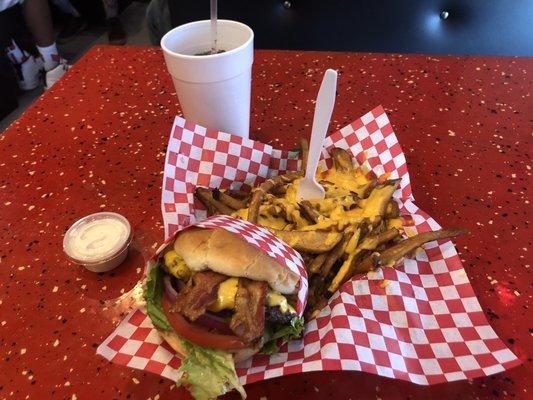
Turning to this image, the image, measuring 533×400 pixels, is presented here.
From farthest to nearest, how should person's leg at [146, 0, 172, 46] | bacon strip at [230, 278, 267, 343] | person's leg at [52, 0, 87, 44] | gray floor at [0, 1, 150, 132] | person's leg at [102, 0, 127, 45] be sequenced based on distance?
1. person's leg at [52, 0, 87, 44]
2. person's leg at [102, 0, 127, 45]
3. gray floor at [0, 1, 150, 132]
4. person's leg at [146, 0, 172, 46]
5. bacon strip at [230, 278, 267, 343]

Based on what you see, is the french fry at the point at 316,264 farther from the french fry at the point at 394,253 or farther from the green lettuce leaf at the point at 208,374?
the green lettuce leaf at the point at 208,374

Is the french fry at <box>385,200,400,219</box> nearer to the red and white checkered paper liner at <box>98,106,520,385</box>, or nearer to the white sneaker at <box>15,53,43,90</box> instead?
the red and white checkered paper liner at <box>98,106,520,385</box>

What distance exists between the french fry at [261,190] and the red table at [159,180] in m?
0.32

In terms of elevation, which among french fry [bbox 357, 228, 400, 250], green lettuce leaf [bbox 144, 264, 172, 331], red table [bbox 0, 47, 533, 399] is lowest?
red table [bbox 0, 47, 533, 399]

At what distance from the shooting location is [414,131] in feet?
5.94

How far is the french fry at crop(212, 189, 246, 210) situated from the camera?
53.1 inches

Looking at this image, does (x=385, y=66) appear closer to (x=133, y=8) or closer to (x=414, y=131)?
(x=414, y=131)

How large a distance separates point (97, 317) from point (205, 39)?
0.99 meters

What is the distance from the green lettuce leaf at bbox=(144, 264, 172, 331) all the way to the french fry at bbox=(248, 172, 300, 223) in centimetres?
30

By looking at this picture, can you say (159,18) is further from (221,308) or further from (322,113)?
(221,308)

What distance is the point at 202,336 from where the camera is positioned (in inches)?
38.6

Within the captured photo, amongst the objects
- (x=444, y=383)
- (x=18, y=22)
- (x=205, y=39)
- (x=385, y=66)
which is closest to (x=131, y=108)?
(x=205, y=39)

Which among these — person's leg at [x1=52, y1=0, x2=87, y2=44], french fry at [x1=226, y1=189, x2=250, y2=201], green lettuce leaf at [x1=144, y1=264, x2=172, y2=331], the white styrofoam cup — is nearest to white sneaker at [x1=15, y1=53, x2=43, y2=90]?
person's leg at [x1=52, y1=0, x2=87, y2=44]

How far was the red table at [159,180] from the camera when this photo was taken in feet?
3.51
